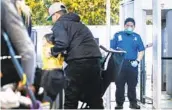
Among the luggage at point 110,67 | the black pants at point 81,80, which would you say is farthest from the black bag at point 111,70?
the black pants at point 81,80

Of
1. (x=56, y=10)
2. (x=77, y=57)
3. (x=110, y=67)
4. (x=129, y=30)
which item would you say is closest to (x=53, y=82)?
(x=77, y=57)

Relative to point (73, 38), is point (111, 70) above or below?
below

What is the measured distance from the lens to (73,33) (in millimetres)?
5957

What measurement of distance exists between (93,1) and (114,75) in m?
17.5

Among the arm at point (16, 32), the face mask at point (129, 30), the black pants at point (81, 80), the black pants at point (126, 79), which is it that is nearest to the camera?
the arm at point (16, 32)

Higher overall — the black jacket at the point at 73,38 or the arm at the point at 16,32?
the arm at the point at 16,32

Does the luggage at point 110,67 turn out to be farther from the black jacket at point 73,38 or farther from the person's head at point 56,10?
the person's head at point 56,10

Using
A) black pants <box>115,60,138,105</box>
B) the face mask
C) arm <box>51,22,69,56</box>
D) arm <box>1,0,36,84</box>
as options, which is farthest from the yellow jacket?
the face mask

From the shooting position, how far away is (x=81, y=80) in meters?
5.99

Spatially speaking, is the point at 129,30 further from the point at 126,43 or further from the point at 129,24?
Answer: the point at 126,43

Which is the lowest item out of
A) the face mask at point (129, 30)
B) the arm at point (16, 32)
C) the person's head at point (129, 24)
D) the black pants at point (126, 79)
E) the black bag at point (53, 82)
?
the black pants at point (126, 79)

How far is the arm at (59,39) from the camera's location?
5738 mm

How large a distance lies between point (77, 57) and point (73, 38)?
9.4 inches

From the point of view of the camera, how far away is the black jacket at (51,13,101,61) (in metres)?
5.84
